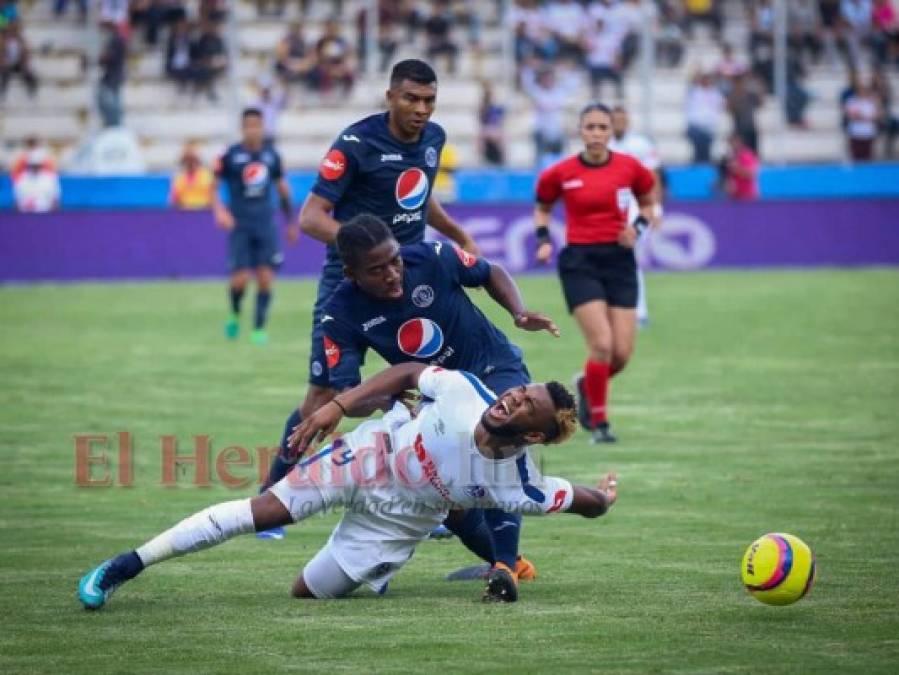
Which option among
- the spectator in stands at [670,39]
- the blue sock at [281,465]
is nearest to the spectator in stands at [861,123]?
the spectator in stands at [670,39]

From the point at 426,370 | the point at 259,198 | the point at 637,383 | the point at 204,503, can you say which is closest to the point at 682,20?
the point at 259,198

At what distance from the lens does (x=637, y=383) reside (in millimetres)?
17188

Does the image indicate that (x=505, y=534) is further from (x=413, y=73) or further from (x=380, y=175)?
(x=413, y=73)

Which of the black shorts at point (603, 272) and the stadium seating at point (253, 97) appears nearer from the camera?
the black shorts at point (603, 272)

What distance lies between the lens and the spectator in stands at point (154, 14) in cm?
3406

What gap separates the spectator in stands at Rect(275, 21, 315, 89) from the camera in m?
34.1

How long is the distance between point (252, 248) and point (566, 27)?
15166mm

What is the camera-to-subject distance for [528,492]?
7.89m

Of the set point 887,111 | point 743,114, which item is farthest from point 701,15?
point 887,111

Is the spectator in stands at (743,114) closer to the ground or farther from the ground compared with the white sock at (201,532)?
farther from the ground

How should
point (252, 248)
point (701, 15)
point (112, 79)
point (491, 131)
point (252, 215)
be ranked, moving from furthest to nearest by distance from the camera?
point (701, 15)
point (491, 131)
point (112, 79)
point (252, 248)
point (252, 215)

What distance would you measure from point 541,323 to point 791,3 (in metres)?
30.1

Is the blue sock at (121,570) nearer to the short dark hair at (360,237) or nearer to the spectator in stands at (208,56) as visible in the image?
the short dark hair at (360,237)

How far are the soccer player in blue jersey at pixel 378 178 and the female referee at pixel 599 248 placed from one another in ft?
12.6
